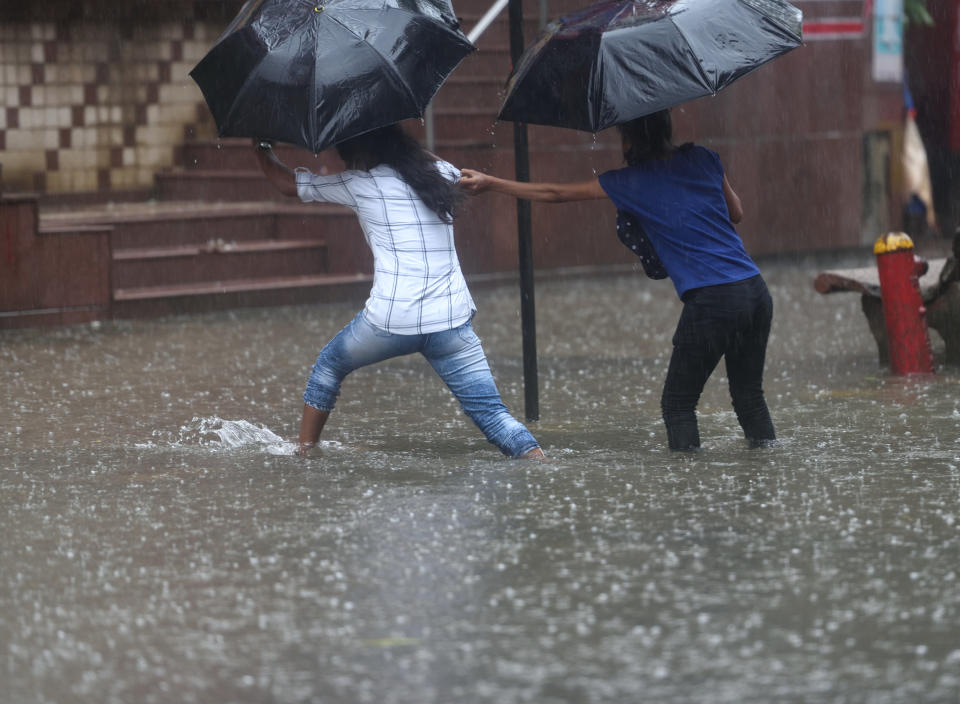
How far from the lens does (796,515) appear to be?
18.1 feet

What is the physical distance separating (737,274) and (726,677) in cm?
270

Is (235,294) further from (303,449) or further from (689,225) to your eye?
(689,225)

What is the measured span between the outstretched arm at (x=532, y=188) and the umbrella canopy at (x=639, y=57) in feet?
0.82

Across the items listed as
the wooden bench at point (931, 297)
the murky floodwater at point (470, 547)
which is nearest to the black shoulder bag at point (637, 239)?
the murky floodwater at point (470, 547)

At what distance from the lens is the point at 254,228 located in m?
13.0

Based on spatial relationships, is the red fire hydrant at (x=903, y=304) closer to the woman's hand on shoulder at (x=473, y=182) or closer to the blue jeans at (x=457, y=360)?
the blue jeans at (x=457, y=360)

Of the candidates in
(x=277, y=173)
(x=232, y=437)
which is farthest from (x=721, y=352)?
(x=232, y=437)

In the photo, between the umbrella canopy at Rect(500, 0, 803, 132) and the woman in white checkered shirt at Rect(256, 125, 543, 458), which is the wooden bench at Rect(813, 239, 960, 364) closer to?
the umbrella canopy at Rect(500, 0, 803, 132)

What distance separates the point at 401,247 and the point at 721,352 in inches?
53.6

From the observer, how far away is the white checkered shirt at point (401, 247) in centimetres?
620

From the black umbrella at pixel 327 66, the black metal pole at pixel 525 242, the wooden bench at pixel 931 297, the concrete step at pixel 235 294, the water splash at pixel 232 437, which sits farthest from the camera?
the concrete step at pixel 235 294

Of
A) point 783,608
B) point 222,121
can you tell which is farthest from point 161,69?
point 783,608

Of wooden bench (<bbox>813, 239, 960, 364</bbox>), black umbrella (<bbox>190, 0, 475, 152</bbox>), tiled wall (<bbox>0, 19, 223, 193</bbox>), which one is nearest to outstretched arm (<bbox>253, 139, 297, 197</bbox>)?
black umbrella (<bbox>190, 0, 475, 152</bbox>)

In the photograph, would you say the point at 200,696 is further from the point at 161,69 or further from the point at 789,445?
the point at 161,69
